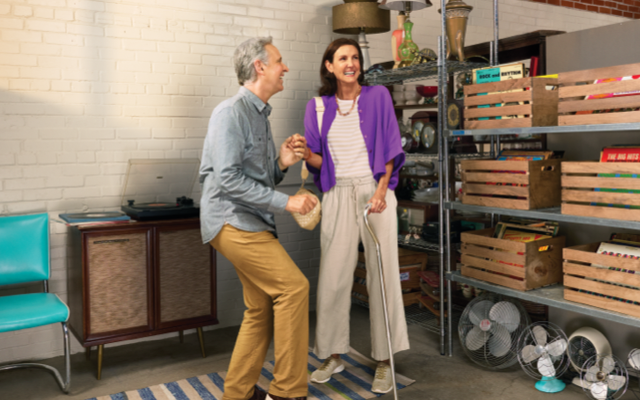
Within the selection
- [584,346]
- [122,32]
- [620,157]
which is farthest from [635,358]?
[122,32]

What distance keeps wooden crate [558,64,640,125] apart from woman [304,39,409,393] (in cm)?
83

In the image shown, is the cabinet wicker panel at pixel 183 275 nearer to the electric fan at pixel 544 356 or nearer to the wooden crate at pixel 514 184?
the wooden crate at pixel 514 184

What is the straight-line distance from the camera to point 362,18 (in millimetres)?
4156

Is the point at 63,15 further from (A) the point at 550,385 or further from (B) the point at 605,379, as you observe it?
(B) the point at 605,379

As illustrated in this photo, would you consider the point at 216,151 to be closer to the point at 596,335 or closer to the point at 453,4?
the point at 453,4

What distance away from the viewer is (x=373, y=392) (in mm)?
2955

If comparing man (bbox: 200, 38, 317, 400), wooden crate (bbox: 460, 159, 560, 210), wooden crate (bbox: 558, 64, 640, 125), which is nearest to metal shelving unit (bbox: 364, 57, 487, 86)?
wooden crate (bbox: 460, 159, 560, 210)

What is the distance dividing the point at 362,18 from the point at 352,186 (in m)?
1.73

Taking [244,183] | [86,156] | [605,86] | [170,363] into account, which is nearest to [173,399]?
[170,363]

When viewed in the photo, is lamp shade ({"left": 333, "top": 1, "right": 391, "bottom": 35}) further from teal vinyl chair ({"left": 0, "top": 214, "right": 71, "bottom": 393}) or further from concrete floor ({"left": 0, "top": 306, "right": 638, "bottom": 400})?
teal vinyl chair ({"left": 0, "top": 214, "right": 71, "bottom": 393})

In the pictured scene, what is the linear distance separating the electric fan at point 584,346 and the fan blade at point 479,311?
473mm

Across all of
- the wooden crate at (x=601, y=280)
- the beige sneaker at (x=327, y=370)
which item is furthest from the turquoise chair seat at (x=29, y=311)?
the wooden crate at (x=601, y=280)

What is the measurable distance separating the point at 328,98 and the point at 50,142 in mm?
1726

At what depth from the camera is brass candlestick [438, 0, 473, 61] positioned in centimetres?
347
